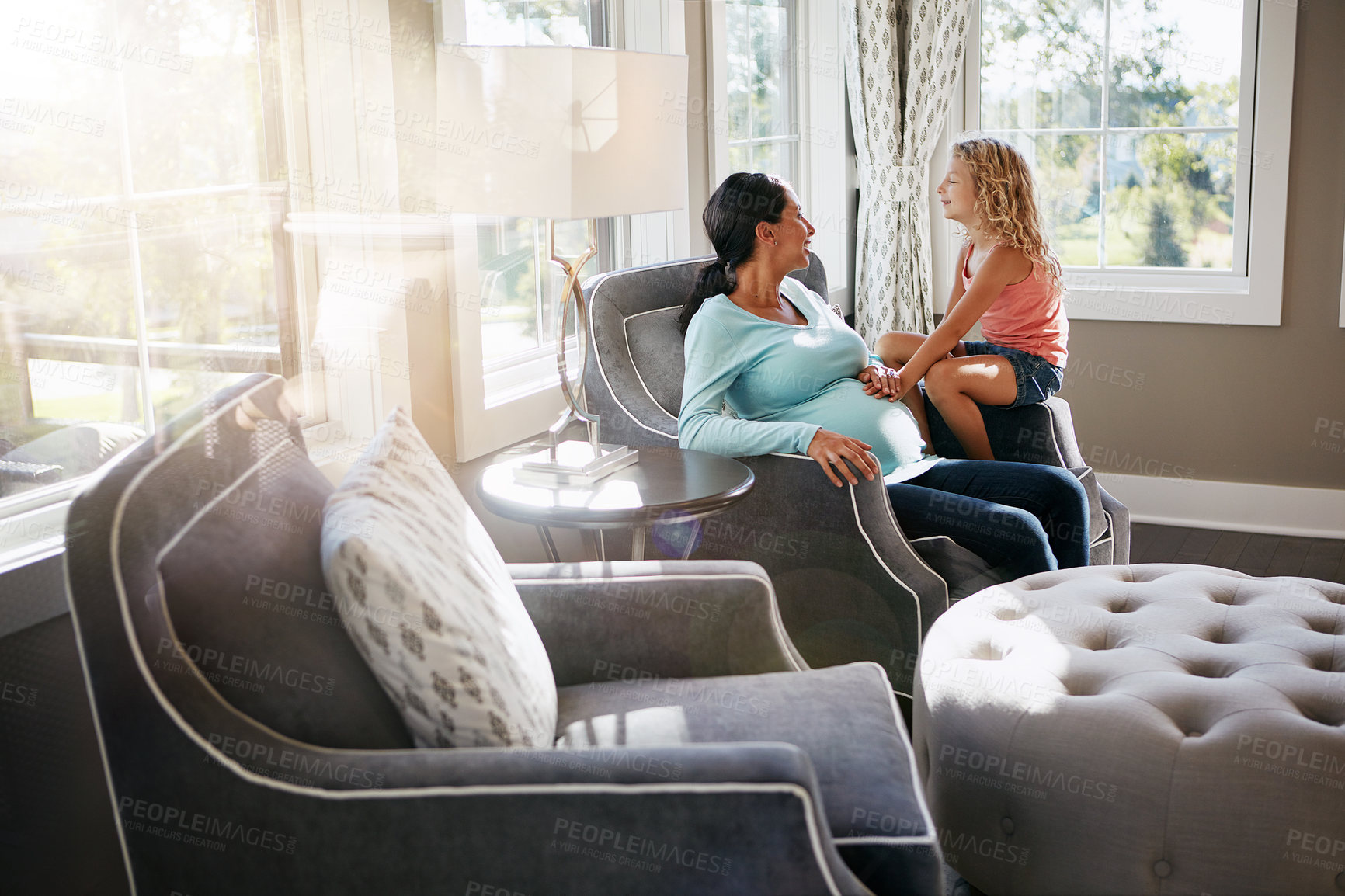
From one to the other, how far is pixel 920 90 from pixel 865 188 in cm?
39

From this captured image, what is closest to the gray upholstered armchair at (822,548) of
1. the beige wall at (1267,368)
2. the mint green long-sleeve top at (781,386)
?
the mint green long-sleeve top at (781,386)

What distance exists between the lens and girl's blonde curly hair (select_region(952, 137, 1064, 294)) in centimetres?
278

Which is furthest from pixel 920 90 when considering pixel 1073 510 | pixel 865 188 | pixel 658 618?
pixel 658 618

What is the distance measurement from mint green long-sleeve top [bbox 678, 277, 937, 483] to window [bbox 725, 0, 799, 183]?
134 centimetres

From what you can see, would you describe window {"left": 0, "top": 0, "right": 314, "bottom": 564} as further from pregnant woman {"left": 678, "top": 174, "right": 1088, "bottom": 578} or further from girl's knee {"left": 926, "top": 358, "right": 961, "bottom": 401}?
girl's knee {"left": 926, "top": 358, "right": 961, "bottom": 401}

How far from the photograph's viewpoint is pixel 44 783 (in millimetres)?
1534

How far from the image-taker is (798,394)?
2426mm

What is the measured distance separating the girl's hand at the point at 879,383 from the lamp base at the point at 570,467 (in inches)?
24.4

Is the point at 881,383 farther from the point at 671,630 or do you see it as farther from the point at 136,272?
the point at 136,272

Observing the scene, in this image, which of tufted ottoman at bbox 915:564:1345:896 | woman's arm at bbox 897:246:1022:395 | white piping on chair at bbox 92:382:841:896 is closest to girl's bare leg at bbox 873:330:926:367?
woman's arm at bbox 897:246:1022:395

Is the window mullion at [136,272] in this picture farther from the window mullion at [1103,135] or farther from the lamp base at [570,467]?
the window mullion at [1103,135]

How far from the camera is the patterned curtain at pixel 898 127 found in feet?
12.9

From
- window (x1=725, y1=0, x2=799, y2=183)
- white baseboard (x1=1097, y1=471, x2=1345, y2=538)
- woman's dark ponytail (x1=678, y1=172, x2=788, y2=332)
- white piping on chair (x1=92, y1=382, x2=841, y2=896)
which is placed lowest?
white baseboard (x1=1097, y1=471, x2=1345, y2=538)

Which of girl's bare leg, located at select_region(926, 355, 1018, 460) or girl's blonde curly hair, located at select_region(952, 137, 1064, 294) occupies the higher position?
girl's blonde curly hair, located at select_region(952, 137, 1064, 294)
